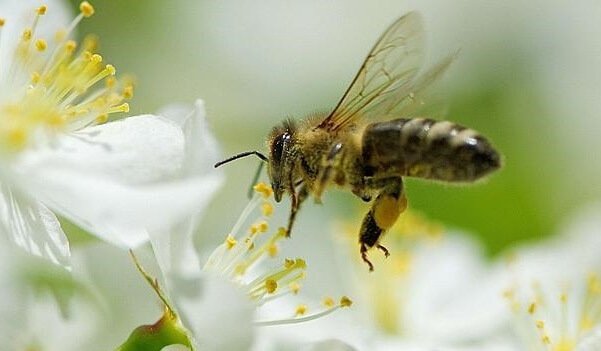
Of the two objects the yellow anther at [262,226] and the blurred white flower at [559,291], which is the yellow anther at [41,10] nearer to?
the yellow anther at [262,226]

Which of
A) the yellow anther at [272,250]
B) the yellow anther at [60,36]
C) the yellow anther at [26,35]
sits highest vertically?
the yellow anther at [26,35]

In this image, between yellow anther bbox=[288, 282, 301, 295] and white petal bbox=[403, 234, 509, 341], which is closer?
yellow anther bbox=[288, 282, 301, 295]

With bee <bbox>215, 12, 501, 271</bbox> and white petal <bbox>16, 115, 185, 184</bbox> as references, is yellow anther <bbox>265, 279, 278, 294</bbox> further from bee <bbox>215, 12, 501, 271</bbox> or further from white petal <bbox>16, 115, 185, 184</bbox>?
white petal <bbox>16, 115, 185, 184</bbox>

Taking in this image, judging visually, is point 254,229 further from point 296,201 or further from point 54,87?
point 54,87

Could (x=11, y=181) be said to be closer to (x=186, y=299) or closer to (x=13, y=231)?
(x=13, y=231)

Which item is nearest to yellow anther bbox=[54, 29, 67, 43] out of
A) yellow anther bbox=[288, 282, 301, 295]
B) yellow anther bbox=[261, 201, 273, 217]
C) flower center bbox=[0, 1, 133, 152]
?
flower center bbox=[0, 1, 133, 152]

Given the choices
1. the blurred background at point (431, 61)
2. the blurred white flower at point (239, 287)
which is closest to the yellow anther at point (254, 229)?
the blurred white flower at point (239, 287)

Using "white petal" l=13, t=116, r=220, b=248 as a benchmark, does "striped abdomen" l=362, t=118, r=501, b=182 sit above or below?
below

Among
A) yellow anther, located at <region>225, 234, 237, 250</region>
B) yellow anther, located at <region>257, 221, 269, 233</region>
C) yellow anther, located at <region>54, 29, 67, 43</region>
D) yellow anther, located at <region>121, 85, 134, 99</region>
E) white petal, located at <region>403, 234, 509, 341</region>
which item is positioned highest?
yellow anther, located at <region>54, 29, 67, 43</region>
